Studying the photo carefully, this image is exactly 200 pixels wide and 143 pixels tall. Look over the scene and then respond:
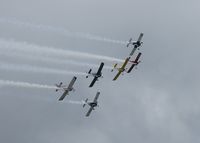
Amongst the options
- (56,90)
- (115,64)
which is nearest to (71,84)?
(56,90)

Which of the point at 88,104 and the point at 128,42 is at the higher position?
the point at 128,42

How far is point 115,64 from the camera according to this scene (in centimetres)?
18275

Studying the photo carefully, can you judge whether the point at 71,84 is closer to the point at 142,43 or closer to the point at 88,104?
the point at 88,104

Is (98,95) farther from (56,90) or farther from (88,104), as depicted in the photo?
(56,90)

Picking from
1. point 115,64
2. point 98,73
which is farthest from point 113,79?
point 98,73

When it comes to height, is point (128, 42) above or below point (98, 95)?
above

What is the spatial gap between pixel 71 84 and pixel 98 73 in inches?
261

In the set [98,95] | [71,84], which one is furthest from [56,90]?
[98,95]

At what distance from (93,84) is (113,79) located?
Answer: 14630mm

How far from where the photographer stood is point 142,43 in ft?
589

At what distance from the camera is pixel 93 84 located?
17012 cm

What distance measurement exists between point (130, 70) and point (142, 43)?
694 centimetres

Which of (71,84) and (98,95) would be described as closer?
(71,84)

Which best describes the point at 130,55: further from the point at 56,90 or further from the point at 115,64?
the point at 56,90
